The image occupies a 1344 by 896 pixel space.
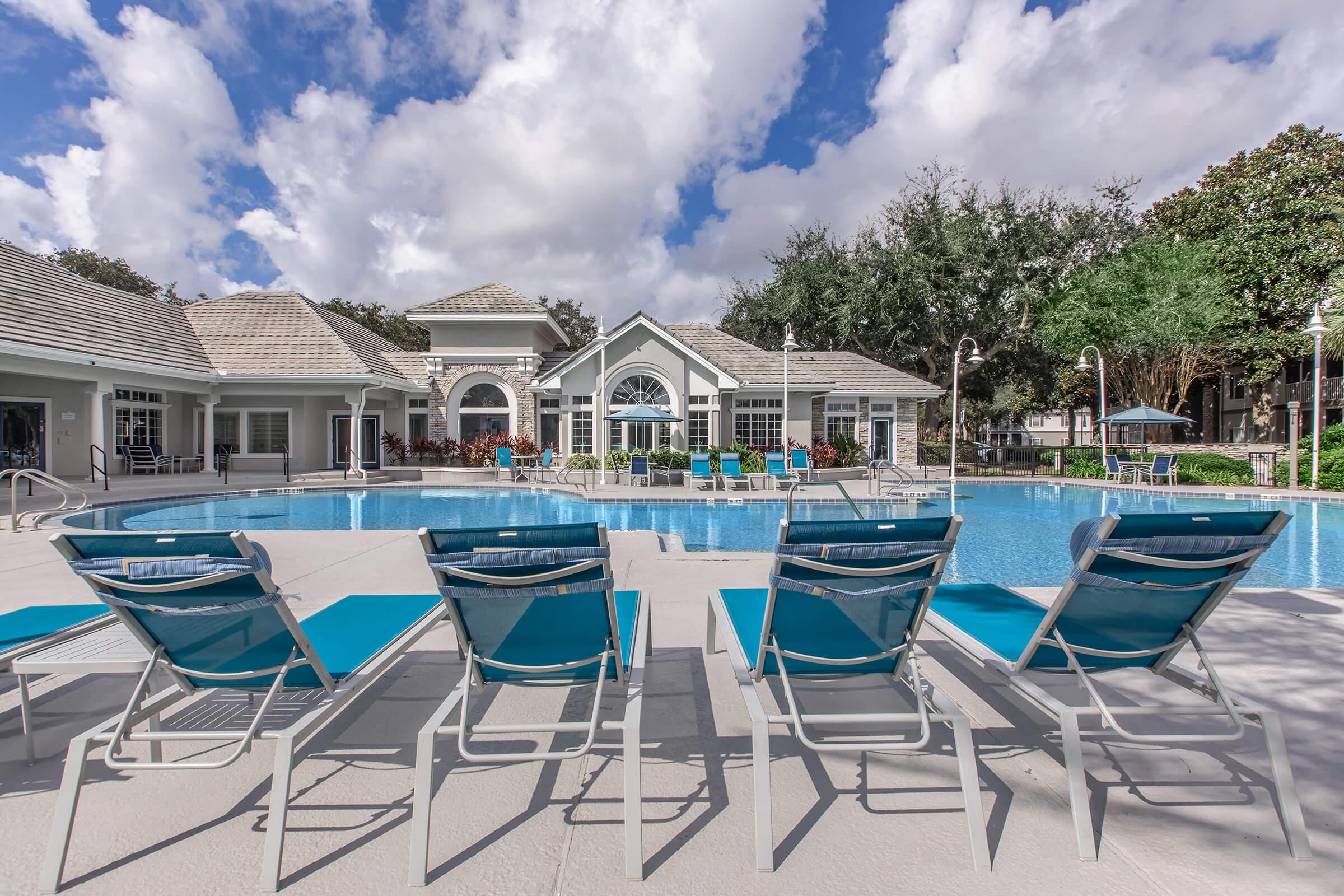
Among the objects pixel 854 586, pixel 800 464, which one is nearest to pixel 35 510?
pixel 854 586

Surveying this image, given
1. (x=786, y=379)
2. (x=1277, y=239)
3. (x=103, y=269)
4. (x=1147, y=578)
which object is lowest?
(x=1147, y=578)

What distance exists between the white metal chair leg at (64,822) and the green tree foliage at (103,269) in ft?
139

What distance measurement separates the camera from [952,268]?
2800 cm

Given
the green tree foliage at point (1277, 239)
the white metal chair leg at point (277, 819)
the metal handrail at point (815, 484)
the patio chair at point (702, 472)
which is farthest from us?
the green tree foliage at point (1277, 239)

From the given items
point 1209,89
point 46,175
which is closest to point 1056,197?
point 1209,89

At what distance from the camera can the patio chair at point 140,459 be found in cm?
1786

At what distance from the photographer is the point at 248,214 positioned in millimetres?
35906

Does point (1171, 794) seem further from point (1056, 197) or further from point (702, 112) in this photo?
point (1056, 197)

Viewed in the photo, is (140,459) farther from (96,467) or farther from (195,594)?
(195,594)

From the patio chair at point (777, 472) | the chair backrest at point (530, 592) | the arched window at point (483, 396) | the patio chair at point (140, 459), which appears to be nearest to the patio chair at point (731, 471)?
the patio chair at point (777, 472)

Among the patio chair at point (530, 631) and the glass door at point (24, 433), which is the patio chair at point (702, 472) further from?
the glass door at point (24, 433)

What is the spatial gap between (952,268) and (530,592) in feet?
97.8

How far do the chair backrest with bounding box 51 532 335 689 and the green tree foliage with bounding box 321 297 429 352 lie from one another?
1668 inches

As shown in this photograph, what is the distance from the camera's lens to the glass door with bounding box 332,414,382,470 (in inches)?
853
